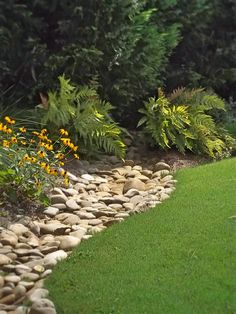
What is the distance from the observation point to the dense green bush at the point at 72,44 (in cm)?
745

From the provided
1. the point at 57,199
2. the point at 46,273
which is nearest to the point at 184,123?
the point at 57,199

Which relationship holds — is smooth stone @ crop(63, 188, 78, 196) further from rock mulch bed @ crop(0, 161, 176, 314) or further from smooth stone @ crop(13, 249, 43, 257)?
smooth stone @ crop(13, 249, 43, 257)

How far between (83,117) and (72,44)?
874 millimetres

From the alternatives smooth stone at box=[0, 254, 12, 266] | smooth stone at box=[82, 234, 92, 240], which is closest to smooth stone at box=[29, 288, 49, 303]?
smooth stone at box=[0, 254, 12, 266]

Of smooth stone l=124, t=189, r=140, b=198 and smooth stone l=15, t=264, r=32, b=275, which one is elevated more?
smooth stone l=124, t=189, r=140, b=198

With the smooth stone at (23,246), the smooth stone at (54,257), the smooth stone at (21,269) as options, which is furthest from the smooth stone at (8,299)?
the smooth stone at (23,246)

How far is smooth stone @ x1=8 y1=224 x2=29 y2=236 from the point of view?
5.18m

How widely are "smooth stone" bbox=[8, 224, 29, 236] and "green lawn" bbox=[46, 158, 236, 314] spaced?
23.7 inches

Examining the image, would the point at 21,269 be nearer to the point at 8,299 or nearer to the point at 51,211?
the point at 8,299

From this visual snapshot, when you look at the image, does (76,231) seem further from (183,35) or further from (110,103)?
(183,35)

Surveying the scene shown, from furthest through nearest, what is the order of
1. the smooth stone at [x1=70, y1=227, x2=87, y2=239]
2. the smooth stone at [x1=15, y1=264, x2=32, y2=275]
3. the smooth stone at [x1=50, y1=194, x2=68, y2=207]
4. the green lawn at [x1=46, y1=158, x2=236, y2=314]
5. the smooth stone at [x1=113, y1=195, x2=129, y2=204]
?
the smooth stone at [x1=113, y1=195, x2=129, y2=204] → the smooth stone at [x1=50, y1=194, x2=68, y2=207] → the smooth stone at [x1=70, y1=227, x2=87, y2=239] → the smooth stone at [x1=15, y1=264, x2=32, y2=275] → the green lawn at [x1=46, y1=158, x2=236, y2=314]

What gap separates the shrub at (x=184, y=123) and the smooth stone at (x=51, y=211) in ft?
7.38

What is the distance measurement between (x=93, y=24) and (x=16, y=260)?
3613 millimetres

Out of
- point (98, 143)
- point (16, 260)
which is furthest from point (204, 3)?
point (16, 260)
